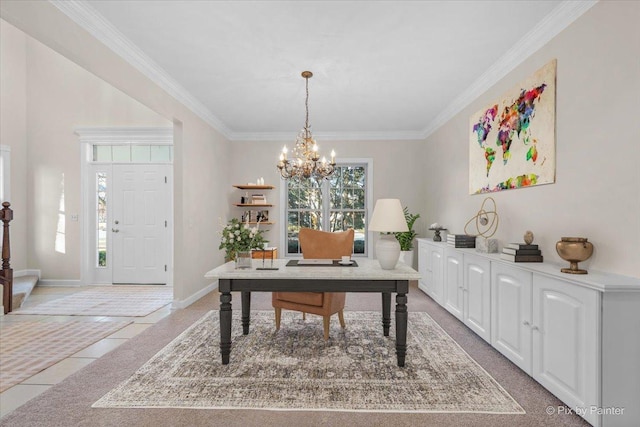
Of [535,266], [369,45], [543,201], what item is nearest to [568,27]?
[543,201]

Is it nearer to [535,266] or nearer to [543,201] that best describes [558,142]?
[543,201]

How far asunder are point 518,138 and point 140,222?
18.3 ft

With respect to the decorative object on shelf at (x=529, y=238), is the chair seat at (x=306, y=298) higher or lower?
lower

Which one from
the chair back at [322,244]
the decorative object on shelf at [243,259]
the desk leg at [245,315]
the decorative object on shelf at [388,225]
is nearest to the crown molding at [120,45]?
the decorative object on shelf at [243,259]

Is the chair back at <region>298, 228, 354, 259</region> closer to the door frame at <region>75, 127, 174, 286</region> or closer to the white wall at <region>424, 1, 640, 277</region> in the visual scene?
the white wall at <region>424, 1, 640, 277</region>

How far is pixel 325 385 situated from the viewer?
7.50 feet

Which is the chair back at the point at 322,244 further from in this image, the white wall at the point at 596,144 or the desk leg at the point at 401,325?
the white wall at the point at 596,144

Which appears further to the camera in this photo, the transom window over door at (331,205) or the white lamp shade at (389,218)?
the transom window over door at (331,205)

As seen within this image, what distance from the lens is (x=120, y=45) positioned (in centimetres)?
288

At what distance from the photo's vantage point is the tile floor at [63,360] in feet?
7.22

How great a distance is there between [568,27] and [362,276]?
2378mm

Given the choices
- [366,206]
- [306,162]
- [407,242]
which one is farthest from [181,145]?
[407,242]

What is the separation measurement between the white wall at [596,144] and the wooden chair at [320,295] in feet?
5.63

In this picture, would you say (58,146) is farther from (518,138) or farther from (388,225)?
(518,138)
